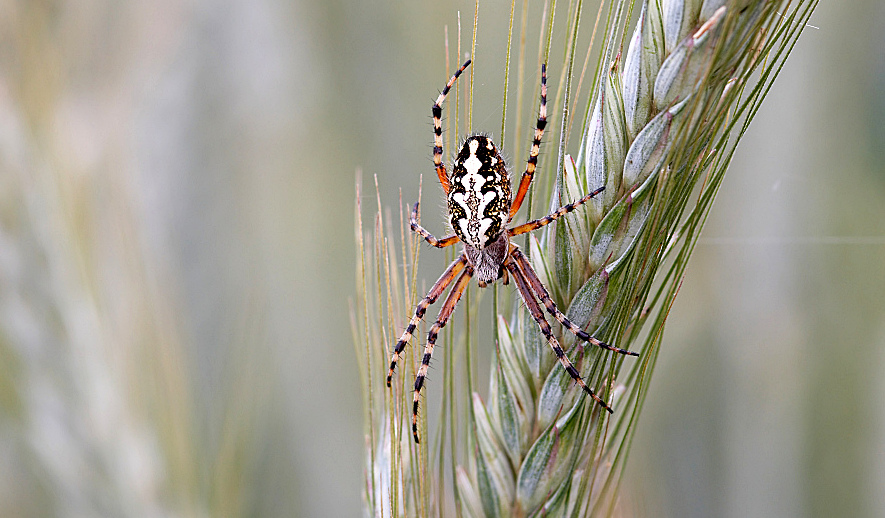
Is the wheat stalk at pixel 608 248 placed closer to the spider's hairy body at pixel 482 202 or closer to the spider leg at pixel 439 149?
the spider's hairy body at pixel 482 202

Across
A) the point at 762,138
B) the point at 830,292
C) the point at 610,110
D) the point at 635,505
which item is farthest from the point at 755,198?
the point at 610,110

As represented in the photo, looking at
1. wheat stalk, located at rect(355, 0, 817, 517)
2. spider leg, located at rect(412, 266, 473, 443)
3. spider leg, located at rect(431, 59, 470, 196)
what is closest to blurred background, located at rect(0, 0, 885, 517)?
spider leg, located at rect(431, 59, 470, 196)

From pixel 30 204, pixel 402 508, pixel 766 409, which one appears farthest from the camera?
pixel 766 409

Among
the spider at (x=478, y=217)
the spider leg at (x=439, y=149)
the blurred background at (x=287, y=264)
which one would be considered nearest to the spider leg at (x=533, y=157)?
the spider at (x=478, y=217)

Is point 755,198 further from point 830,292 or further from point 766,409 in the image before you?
point 766,409

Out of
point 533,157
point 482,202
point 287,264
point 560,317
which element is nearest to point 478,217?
point 482,202

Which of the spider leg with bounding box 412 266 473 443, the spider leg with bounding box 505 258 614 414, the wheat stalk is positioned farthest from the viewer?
the spider leg with bounding box 412 266 473 443

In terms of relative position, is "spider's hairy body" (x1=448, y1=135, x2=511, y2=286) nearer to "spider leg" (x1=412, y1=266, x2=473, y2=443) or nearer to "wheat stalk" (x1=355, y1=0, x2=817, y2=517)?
"spider leg" (x1=412, y1=266, x2=473, y2=443)

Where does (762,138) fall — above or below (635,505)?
above
